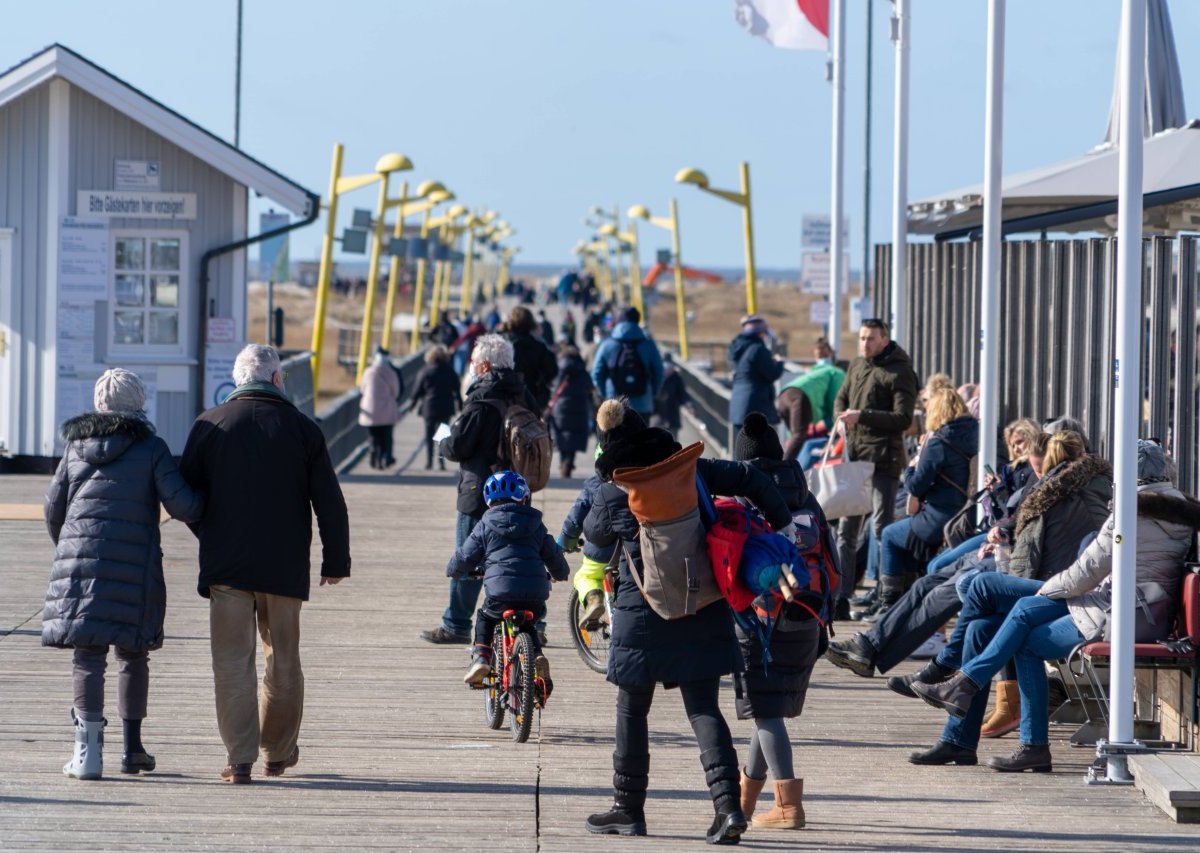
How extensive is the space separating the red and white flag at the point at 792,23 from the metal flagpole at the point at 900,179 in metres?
5.06

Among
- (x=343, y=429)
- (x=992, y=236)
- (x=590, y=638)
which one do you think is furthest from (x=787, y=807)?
(x=343, y=429)

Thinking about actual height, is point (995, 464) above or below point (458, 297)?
below

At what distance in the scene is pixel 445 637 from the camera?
11.4 m

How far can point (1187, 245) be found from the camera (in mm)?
9727

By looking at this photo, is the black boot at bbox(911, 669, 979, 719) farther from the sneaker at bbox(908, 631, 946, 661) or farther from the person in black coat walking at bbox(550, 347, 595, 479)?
the person in black coat walking at bbox(550, 347, 595, 479)

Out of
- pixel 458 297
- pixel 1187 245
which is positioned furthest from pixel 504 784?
pixel 458 297

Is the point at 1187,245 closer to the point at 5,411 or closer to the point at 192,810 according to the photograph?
the point at 192,810

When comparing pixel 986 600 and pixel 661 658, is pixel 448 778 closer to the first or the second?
pixel 661 658

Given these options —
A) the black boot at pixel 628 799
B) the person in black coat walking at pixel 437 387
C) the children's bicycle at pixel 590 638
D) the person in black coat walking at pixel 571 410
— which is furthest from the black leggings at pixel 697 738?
the person in black coat walking at pixel 437 387

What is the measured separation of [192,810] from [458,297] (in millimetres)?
121563

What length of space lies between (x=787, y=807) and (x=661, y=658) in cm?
86

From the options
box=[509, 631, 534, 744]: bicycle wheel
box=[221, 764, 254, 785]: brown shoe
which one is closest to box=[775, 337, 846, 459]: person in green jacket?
box=[509, 631, 534, 744]: bicycle wheel

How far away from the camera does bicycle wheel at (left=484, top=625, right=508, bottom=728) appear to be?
9.02m

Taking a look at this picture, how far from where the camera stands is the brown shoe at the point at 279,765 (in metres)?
8.03
